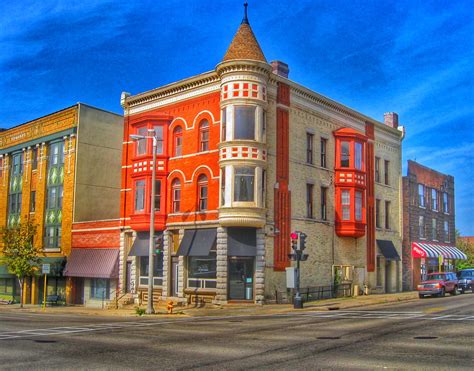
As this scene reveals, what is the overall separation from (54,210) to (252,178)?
20678 mm

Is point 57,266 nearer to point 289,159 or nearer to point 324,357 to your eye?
point 289,159

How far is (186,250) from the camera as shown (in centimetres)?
3706

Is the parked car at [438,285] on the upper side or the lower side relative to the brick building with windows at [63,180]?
lower

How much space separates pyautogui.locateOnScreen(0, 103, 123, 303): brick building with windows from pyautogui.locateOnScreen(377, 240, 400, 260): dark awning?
21.8 metres

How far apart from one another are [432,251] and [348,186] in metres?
15.4

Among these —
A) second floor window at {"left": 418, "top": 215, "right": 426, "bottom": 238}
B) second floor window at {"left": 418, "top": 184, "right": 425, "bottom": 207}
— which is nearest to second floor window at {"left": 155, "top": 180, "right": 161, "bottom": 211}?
second floor window at {"left": 418, "top": 215, "right": 426, "bottom": 238}

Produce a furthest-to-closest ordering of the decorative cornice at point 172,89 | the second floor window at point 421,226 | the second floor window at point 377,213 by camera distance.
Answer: the second floor window at point 421,226 < the second floor window at point 377,213 < the decorative cornice at point 172,89

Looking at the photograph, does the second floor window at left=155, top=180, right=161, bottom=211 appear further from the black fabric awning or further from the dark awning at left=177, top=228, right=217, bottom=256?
the dark awning at left=177, top=228, right=217, bottom=256

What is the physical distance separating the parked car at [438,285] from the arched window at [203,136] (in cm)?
1755

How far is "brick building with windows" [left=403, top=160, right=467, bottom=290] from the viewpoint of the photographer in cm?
5169

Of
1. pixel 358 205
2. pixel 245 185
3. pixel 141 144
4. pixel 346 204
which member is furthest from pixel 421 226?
pixel 141 144

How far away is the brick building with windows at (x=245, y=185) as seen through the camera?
35.3 metres

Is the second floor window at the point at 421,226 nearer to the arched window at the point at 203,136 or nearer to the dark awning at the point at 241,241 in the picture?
the dark awning at the point at 241,241

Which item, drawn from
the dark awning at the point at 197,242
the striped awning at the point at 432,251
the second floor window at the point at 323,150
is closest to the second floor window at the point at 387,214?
the striped awning at the point at 432,251
